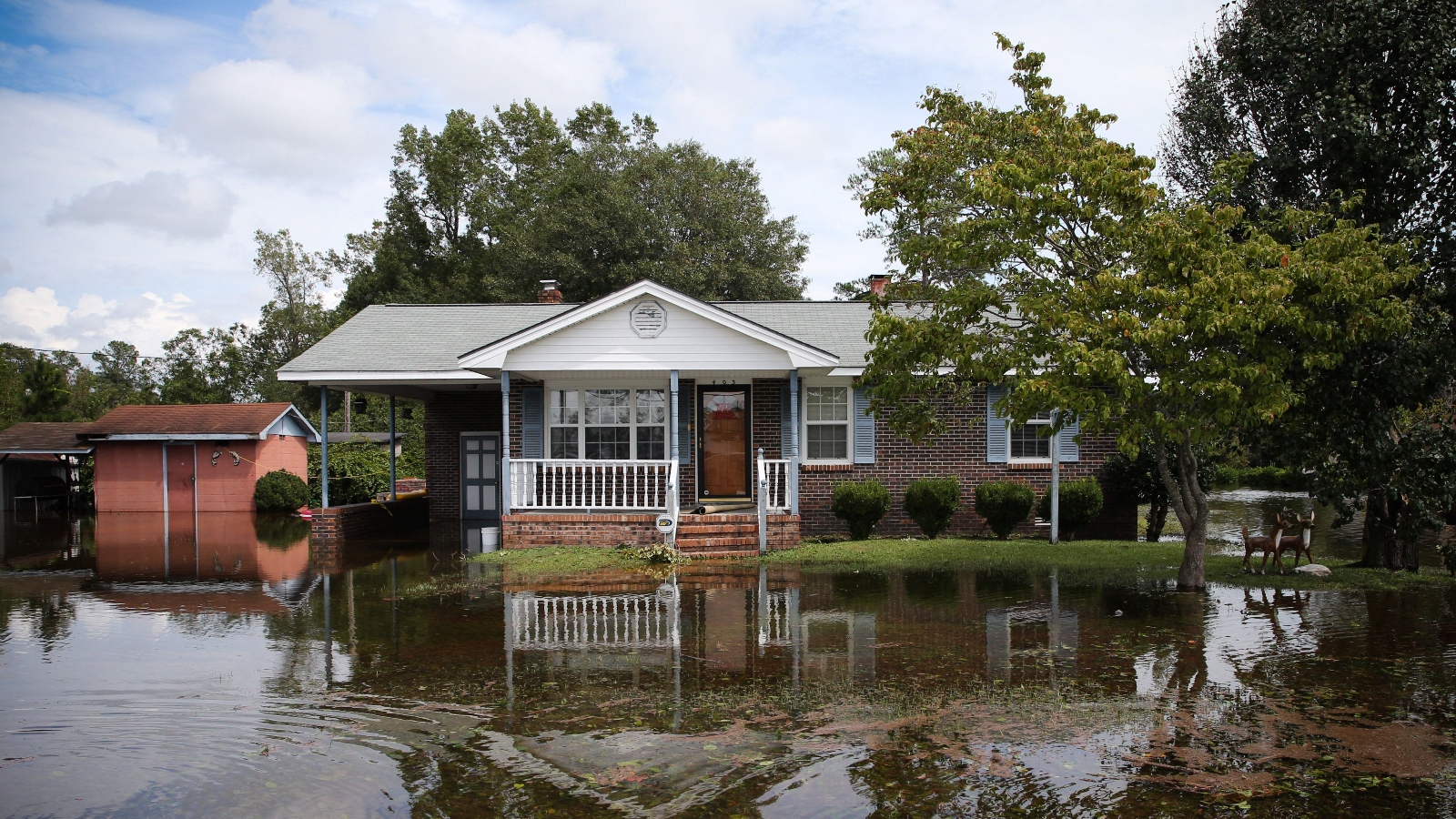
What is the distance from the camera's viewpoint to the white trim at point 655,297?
15.4m

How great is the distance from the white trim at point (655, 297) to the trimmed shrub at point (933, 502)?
3016 millimetres

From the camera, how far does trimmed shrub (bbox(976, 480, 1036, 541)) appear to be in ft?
54.9

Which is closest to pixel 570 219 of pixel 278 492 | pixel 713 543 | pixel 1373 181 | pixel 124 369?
pixel 278 492

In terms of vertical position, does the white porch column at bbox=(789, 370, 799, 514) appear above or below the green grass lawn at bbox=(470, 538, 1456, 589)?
above

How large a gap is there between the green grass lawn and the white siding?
313 centimetres

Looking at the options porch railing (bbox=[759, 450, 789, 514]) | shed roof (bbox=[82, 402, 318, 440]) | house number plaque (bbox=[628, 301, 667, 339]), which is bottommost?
Result: porch railing (bbox=[759, 450, 789, 514])

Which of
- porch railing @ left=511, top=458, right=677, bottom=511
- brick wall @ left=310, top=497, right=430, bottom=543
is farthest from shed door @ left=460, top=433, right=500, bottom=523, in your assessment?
porch railing @ left=511, top=458, right=677, bottom=511

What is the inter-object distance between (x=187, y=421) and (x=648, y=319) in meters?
17.9

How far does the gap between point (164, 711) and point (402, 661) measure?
75.0 inches

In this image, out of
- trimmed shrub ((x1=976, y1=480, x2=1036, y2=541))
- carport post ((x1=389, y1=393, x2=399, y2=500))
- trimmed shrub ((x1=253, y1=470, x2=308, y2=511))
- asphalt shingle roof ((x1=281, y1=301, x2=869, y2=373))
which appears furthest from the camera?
trimmed shrub ((x1=253, y1=470, x2=308, y2=511))

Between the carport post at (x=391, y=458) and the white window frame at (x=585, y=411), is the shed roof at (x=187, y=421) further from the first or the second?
the white window frame at (x=585, y=411)

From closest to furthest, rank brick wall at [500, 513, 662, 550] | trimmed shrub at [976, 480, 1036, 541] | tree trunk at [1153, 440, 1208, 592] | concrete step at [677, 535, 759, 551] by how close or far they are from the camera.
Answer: tree trunk at [1153, 440, 1208, 592]
concrete step at [677, 535, 759, 551]
brick wall at [500, 513, 662, 550]
trimmed shrub at [976, 480, 1036, 541]

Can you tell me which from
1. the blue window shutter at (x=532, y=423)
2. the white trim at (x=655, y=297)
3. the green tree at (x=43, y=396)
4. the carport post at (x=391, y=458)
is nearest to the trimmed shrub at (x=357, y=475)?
the carport post at (x=391, y=458)

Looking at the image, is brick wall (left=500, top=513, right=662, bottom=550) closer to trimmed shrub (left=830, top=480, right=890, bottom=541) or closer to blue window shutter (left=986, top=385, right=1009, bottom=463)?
trimmed shrub (left=830, top=480, right=890, bottom=541)
